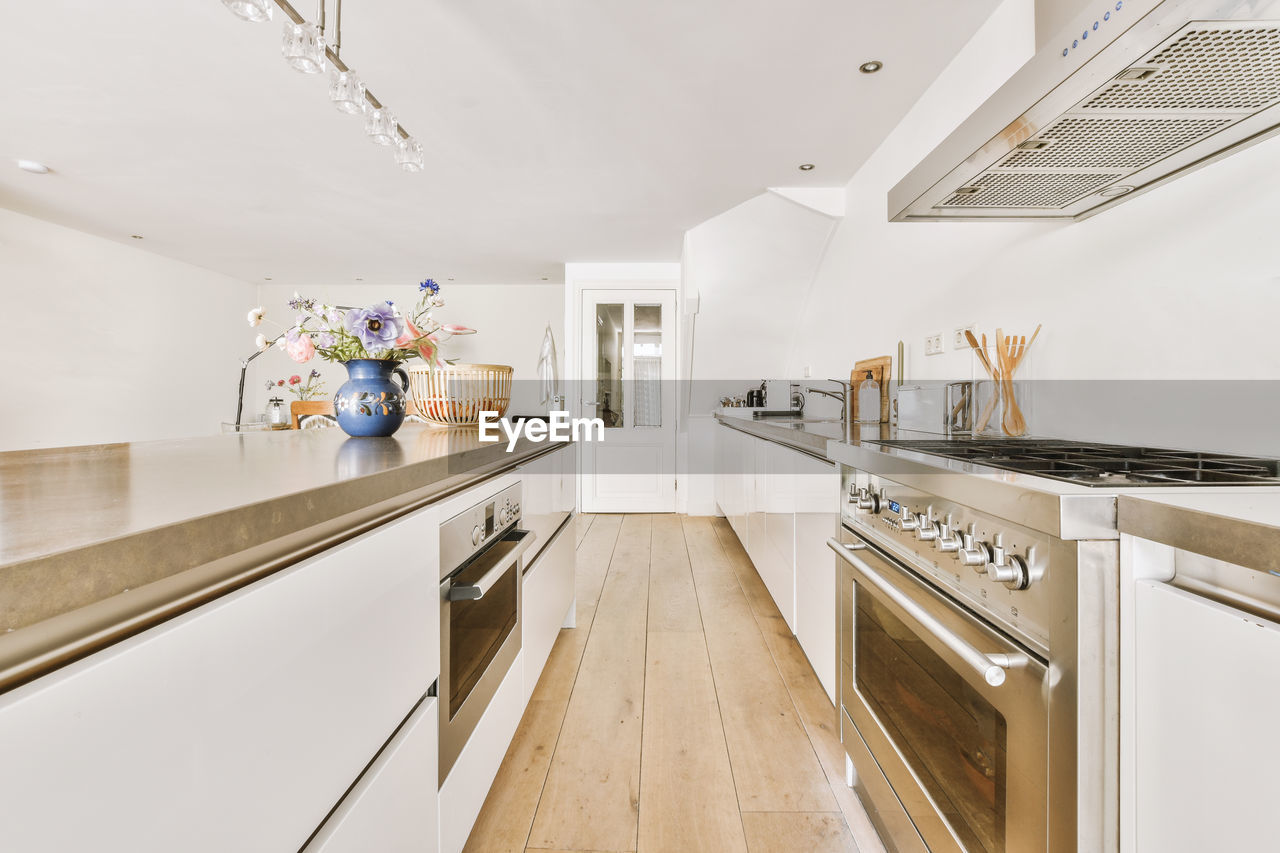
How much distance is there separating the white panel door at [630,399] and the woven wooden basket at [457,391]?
318 centimetres

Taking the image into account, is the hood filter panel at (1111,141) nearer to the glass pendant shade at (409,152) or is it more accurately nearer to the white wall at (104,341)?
the glass pendant shade at (409,152)

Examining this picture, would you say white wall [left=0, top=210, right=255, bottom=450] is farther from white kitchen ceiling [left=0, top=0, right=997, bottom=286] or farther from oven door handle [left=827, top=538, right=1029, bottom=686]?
oven door handle [left=827, top=538, right=1029, bottom=686]

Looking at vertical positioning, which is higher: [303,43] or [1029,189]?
[303,43]

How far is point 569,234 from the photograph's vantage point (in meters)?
4.17

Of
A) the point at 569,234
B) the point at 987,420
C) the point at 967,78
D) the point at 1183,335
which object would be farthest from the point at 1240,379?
the point at 569,234

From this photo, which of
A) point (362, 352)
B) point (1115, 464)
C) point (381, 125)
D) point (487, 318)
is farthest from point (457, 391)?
point (487, 318)

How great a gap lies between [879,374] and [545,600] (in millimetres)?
1917

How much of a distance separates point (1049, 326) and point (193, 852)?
6.57 feet

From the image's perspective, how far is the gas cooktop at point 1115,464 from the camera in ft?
2.36

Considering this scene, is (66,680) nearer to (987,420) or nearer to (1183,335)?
(1183,335)

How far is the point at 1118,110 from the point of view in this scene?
3.18 feet

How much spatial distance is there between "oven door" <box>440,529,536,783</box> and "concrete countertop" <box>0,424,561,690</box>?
22 cm

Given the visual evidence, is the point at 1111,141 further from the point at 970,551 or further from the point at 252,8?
the point at 252,8

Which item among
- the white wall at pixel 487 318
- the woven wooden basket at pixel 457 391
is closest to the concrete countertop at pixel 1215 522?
the woven wooden basket at pixel 457 391
